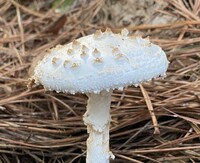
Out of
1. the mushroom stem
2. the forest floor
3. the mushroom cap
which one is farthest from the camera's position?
the forest floor

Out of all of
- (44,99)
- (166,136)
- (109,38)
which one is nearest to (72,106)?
(44,99)

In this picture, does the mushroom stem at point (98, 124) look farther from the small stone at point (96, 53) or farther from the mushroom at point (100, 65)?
the small stone at point (96, 53)

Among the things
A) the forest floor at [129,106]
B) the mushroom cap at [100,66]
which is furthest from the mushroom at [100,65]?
the forest floor at [129,106]

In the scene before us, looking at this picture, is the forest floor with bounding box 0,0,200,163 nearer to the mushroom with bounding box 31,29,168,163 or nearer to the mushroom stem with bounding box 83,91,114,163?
the mushroom stem with bounding box 83,91,114,163

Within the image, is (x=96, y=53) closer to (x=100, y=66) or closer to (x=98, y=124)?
(x=100, y=66)

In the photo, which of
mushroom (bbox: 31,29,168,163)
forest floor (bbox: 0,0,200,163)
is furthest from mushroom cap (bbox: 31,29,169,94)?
forest floor (bbox: 0,0,200,163)

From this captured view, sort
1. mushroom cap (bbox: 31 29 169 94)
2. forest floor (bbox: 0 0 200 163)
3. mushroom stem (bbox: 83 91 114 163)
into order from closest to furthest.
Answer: mushroom cap (bbox: 31 29 169 94), mushroom stem (bbox: 83 91 114 163), forest floor (bbox: 0 0 200 163)

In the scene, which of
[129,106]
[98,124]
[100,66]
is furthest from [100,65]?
[129,106]

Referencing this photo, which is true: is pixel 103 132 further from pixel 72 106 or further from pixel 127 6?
pixel 127 6
